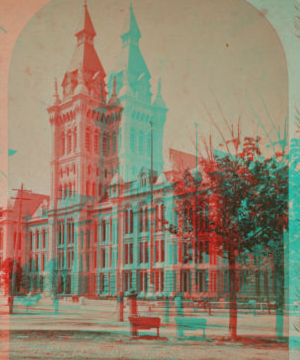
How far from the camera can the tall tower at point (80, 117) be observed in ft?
20.0

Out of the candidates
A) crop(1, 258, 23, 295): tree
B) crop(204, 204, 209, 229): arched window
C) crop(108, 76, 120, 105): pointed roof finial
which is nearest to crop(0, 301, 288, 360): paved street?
crop(1, 258, 23, 295): tree

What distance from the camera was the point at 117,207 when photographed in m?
6.02

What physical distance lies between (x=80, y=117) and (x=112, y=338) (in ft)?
9.67

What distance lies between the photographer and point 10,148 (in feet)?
20.1

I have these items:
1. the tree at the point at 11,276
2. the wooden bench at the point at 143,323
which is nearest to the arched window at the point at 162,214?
the wooden bench at the point at 143,323

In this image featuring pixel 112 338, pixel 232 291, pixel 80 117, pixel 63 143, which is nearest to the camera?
pixel 112 338

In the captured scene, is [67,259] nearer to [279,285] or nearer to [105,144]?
[105,144]

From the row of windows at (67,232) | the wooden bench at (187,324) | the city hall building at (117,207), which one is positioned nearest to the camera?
the wooden bench at (187,324)

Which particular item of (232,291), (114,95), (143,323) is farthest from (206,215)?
(114,95)

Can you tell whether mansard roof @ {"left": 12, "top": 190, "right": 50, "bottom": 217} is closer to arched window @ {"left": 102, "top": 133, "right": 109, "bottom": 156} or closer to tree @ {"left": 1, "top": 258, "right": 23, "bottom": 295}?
tree @ {"left": 1, "top": 258, "right": 23, "bottom": 295}

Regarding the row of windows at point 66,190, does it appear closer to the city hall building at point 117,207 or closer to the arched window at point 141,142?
the city hall building at point 117,207

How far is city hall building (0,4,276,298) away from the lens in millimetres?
5820

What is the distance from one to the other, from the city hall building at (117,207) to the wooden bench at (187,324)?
1.00 feet

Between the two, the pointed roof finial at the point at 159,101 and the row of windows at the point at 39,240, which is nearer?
the pointed roof finial at the point at 159,101
